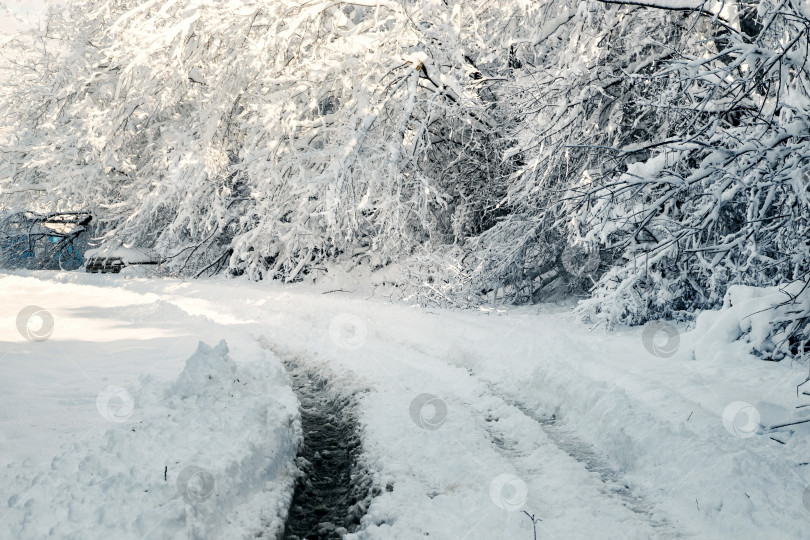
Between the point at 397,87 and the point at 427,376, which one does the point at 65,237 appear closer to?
the point at 397,87

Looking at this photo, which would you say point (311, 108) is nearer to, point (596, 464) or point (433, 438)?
point (433, 438)

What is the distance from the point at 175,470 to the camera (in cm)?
388

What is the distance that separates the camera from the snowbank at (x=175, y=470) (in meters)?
3.25

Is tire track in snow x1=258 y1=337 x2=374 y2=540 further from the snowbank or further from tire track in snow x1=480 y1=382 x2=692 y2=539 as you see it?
tire track in snow x1=480 y1=382 x2=692 y2=539

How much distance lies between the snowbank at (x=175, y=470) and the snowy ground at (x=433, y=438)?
0.02 meters

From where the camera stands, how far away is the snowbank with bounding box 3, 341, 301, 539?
3.25 meters

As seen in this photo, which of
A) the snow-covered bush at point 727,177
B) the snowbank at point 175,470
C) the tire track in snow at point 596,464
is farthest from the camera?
the snow-covered bush at point 727,177

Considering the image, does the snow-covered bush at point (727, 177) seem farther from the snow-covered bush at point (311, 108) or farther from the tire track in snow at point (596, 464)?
the snow-covered bush at point (311, 108)

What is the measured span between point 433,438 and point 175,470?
216cm

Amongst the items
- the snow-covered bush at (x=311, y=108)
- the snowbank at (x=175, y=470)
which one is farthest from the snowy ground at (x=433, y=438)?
the snow-covered bush at (x=311, y=108)

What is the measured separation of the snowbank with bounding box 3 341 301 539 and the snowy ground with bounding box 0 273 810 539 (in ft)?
0.05

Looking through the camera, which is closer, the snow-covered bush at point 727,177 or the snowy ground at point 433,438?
the snowy ground at point 433,438

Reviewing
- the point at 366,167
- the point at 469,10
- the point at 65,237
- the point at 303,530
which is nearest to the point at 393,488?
the point at 303,530

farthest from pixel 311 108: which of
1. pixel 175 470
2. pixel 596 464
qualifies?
pixel 596 464
